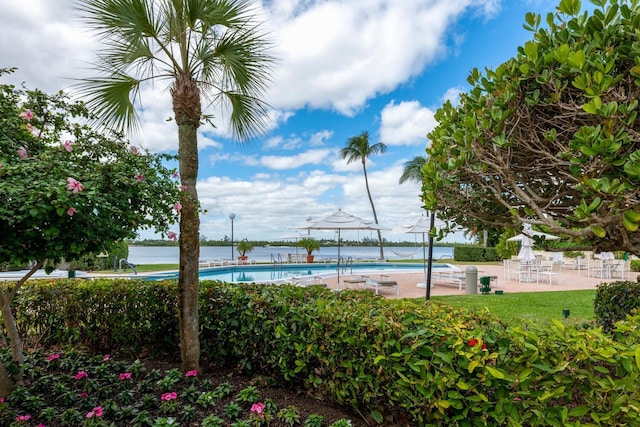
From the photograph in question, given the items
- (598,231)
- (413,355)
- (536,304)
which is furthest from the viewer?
(536,304)

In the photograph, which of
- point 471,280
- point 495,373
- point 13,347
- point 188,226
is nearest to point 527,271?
point 471,280

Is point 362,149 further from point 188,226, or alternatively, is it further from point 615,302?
point 188,226

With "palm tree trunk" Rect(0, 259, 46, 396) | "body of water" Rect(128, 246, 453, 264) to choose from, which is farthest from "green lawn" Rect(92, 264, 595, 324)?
"palm tree trunk" Rect(0, 259, 46, 396)

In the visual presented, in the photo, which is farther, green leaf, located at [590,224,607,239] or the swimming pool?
the swimming pool

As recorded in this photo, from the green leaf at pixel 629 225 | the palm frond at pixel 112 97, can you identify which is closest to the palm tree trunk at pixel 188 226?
the palm frond at pixel 112 97

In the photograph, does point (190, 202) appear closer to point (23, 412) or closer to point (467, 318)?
point (23, 412)

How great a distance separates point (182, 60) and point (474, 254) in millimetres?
26565

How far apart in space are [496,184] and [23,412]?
4679 millimetres

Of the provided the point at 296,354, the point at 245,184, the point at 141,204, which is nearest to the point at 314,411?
the point at 296,354

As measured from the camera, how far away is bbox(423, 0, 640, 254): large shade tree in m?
2.30

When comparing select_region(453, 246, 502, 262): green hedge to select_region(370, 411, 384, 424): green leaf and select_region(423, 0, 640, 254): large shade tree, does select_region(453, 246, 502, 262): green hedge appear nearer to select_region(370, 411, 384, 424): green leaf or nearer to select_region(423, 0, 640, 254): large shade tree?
select_region(423, 0, 640, 254): large shade tree

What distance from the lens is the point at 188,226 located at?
384 cm

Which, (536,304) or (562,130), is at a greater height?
(562,130)

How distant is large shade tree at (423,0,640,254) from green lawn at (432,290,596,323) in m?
4.59
